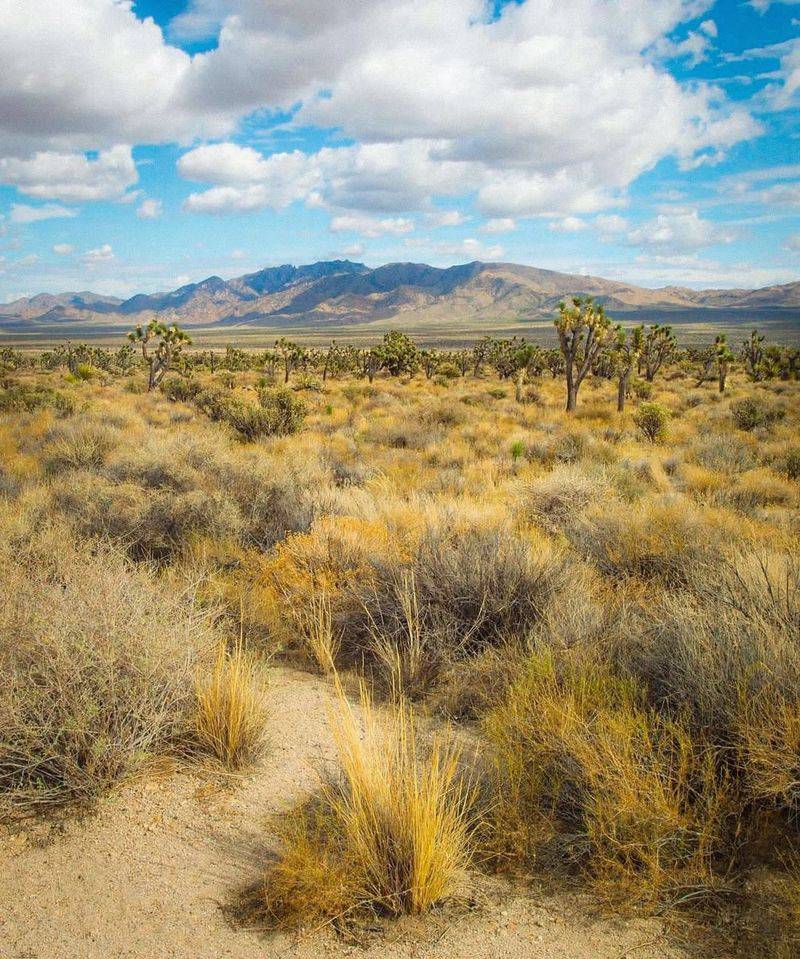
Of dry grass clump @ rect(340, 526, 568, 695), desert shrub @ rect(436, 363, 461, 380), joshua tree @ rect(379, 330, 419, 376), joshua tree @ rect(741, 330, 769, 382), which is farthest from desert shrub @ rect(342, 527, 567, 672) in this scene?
desert shrub @ rect(436, 363, 461, 380)

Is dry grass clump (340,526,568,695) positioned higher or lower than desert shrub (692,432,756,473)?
lower

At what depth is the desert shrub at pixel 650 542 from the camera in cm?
614

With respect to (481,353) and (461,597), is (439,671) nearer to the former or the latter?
(461,597)

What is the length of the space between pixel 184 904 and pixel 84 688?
128 cm

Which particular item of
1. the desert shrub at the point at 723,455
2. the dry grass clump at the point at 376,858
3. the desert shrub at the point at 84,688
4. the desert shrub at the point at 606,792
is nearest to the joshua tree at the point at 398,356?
the desert shrub at the point at 723,455

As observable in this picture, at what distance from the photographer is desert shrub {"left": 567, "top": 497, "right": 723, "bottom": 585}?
6.14 meters

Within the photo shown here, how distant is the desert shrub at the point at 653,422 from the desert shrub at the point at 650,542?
1080cm

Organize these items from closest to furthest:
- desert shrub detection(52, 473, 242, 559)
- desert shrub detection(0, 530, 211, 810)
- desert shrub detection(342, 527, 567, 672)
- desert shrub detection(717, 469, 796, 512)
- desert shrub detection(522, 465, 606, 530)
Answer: desert shrub detection(0, 530, 211, 810), desert shrub detection(342, 527, 567, 672), desert shrub detection(52, 473, 242, 559), desert shrub detection(522, 465, 606, 530), desert shrub detection(717, 469, 796, 512)

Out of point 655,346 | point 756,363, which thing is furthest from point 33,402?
point 756,363

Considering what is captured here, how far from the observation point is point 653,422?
17.9 metres

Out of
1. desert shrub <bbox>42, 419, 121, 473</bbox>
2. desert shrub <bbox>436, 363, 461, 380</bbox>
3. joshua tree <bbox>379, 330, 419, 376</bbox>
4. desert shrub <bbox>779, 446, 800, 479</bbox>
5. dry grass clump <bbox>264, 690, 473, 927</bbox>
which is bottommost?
dry grass clump <bbox>264, 690, 473, 927</bbox>

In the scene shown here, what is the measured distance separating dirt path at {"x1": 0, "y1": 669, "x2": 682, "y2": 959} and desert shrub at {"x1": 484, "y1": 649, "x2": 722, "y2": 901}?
0.82 feet

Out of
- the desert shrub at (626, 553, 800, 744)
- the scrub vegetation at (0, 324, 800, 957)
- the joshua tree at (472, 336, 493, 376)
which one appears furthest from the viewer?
the joshua tree at (472, 336, 493, 376)

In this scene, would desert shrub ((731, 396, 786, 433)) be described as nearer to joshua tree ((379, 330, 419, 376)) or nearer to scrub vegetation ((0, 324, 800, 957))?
scrub vegetation ((0, 324, 800, 957))
